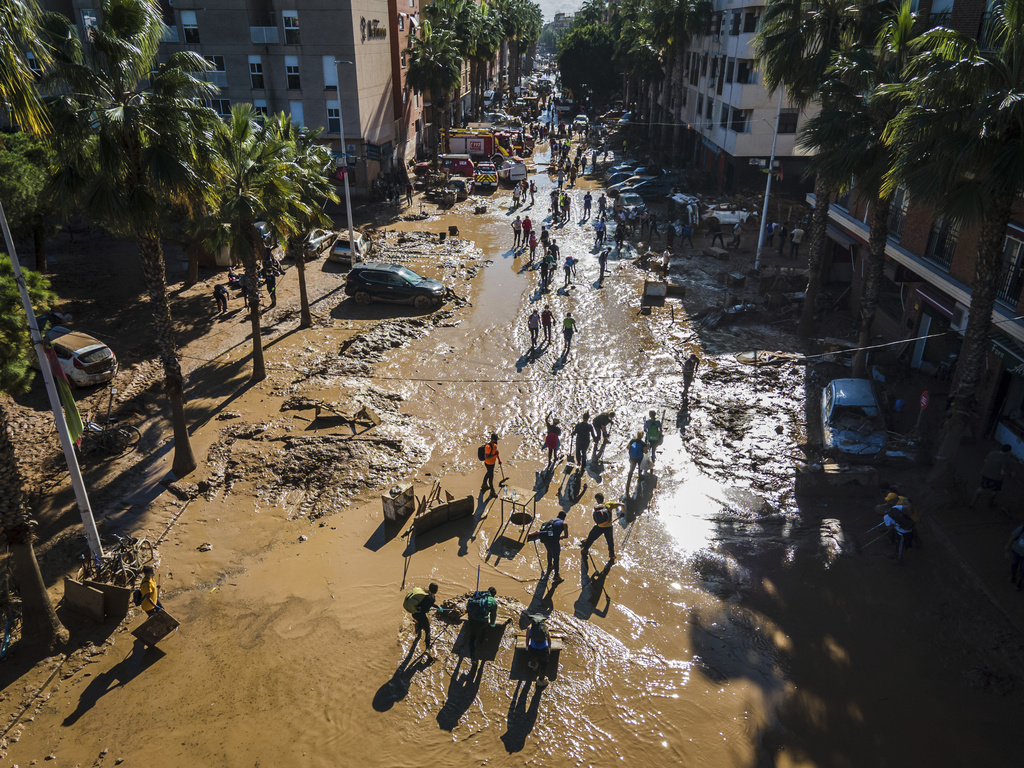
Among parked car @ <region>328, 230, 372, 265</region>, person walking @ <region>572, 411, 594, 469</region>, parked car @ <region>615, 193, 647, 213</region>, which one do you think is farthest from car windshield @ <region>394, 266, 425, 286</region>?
parked car @ <region>615, 193, 647, 213</region>

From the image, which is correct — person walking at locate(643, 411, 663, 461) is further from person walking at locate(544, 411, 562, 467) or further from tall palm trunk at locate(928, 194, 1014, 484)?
tall palm trunk at locate(928, 194, 1014, 484)

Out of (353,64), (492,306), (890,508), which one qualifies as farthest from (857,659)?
(353,64)

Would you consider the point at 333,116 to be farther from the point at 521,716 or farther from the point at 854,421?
the point at 521,716

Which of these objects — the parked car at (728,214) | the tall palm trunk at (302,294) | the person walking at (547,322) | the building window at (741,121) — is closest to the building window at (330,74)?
the tall palm trunk at (302,294)

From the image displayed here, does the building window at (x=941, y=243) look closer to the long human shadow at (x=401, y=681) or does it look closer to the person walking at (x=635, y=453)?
the person walking at (x=635, y=453)

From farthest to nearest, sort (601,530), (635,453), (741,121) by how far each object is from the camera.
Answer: (741,121) → (635,453) → (601,530)

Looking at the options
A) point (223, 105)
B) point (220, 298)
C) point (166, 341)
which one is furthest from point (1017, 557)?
point (223, 105)

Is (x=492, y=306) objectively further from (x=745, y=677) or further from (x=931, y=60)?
(x=745, y=677)
